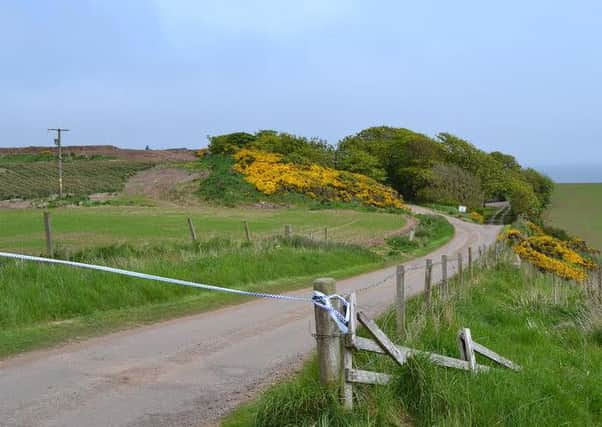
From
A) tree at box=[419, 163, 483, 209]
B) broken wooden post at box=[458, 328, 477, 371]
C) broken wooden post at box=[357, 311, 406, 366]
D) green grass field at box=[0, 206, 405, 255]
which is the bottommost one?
green grass field at box=[0, 206, 405, 255]

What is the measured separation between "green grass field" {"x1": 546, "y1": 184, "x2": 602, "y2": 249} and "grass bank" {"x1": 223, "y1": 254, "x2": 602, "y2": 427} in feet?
172

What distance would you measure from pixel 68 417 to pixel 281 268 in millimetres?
12330

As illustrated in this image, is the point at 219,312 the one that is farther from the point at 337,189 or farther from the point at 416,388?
the point at 337,189

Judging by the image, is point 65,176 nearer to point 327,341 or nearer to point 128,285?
point 128,285

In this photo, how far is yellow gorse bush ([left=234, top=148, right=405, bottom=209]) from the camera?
6203cm

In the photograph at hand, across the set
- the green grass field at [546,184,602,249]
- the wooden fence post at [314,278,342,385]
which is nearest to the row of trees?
the green grass field at [546,184,602,249]

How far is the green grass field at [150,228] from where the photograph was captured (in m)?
26.0

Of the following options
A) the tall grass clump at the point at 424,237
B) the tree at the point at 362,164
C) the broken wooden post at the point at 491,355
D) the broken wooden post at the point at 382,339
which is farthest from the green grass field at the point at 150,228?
the tree at the point at 362,164

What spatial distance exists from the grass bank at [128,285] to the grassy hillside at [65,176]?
46.3 meters

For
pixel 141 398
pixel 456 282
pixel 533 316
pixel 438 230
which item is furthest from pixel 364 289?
pixel 438 230

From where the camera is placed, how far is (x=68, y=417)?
20.3 ft

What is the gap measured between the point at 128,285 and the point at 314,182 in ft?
168

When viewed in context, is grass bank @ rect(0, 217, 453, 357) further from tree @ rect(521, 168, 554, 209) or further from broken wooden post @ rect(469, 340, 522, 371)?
tree @ rect(521, 168, 554, 209)

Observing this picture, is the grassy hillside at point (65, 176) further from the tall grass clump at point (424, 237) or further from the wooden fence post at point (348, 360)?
the wooden fence post at point (348, 360)
